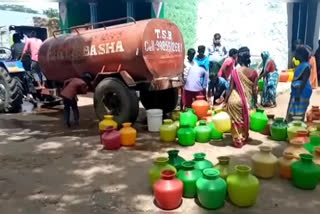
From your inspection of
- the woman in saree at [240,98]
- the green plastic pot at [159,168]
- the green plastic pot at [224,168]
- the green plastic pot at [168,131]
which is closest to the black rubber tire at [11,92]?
the green plastic pot at [168,131]

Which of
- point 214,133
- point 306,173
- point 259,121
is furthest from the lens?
point 259,121

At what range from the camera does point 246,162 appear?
4.52 m

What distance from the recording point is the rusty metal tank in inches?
236

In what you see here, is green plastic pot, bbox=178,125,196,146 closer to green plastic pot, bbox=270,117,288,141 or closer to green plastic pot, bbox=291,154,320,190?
green plastic pot, bbox=270,117,288,141

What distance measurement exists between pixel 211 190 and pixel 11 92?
6.29 m

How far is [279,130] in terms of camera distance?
5348 mm

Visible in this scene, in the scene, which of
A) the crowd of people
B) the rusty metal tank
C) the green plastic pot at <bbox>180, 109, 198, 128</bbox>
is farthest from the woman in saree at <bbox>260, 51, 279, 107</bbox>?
the green plastic pot at <bbox>180, 109, 198, 128</bbox>

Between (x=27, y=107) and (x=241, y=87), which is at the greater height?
(x=241, y=87)

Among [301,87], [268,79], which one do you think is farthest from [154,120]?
[268,79]

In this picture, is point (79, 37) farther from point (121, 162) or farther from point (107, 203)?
point (107, 203)

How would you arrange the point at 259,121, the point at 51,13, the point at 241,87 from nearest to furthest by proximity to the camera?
the point at 241,87 < the point at 259,121 < the point at 51,13

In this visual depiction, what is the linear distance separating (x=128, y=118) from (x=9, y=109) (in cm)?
375

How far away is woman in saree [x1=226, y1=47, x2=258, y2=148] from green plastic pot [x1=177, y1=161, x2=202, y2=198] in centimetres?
177

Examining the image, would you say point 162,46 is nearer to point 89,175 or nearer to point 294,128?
point 294,128
